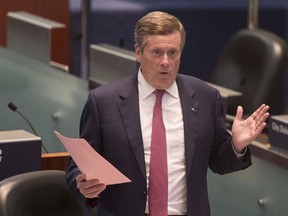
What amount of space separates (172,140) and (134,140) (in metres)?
0.11

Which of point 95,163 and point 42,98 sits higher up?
point 95,163

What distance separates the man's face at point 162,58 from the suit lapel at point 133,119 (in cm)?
8

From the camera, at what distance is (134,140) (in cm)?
283

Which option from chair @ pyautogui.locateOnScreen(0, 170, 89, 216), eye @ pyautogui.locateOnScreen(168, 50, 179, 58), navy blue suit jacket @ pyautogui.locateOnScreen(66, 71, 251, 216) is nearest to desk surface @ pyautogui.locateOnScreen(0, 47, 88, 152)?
Answer: chair @ pyautogui.locateOnScreen(0, 170, 89, 216)

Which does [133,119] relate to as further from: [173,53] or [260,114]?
[260,114]

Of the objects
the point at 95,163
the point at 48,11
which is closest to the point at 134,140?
the point at 95,163

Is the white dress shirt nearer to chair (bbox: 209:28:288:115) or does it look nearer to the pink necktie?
the pink necktie

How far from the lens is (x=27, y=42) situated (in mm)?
5859

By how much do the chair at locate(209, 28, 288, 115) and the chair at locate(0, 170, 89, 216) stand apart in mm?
2158

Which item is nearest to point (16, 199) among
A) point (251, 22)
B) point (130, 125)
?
point (130, 125)

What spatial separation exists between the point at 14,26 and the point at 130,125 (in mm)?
3258

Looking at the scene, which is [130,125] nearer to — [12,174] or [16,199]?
[16,199]

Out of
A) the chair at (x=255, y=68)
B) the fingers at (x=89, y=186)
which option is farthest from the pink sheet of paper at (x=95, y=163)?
the chair at (x=255, y=68)

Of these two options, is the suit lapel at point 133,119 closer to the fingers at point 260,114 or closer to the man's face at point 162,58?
the man's face at point 162,58
